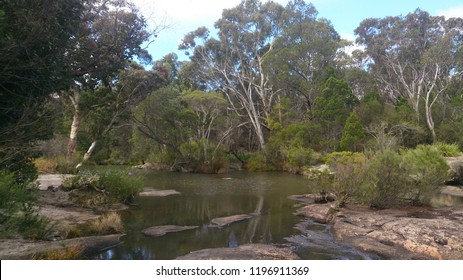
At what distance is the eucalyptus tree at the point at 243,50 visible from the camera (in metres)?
38.1

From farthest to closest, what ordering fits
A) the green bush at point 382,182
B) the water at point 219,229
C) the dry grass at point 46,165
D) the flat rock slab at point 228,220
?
1. the dry grass at point 46,165
2. the green bush at point 382,182
3. the flat rock slab at point 228,220
4. the water at point 219,229

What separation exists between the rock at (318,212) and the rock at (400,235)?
460mm

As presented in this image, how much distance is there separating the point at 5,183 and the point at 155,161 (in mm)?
25447

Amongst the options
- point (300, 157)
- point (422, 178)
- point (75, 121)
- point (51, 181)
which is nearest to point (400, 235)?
point (422, 178)

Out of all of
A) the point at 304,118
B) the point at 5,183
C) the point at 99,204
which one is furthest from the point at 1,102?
the point at 304,118

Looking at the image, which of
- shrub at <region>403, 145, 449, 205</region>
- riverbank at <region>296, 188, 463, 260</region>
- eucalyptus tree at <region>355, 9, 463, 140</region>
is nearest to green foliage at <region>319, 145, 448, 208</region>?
shrub at <region>403, 145, 449, 205</region>

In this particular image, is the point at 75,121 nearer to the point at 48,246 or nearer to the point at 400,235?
the point at 48,246

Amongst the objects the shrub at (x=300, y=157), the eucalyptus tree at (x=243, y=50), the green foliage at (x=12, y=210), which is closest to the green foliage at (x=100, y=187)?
the green foliage at (x=12, y=210)

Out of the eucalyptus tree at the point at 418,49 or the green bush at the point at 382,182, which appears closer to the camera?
the green bush at the point at 382,182

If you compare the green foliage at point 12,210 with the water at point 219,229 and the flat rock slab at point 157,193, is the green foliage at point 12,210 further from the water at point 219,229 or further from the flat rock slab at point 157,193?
the flat rock slab at point 157,193

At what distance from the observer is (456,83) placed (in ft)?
120

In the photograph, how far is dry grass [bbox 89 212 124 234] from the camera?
9222 millimetres
